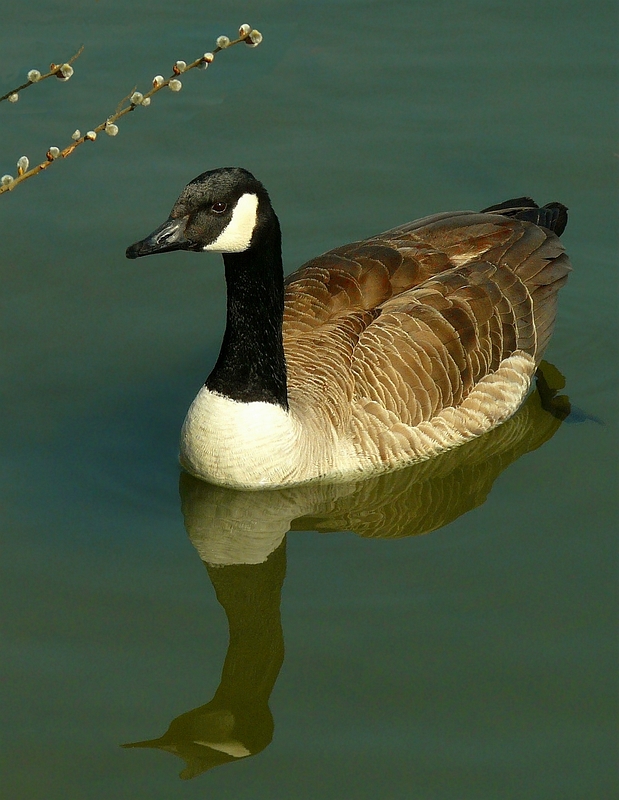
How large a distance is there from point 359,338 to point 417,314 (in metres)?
0.41

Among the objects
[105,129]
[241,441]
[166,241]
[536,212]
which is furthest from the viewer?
[536,212]

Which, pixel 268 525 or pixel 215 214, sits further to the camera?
pixel 268 525

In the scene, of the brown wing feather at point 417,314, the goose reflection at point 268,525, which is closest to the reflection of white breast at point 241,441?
the goose reflection at point 268,525

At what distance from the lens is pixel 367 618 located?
6.60m

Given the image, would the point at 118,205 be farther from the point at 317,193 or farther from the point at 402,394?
the point at 402,394

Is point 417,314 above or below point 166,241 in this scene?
below

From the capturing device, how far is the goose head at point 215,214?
6.41 meters

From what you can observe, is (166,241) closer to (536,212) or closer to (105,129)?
(105,129)

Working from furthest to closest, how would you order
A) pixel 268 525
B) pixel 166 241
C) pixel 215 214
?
pixel 268 525 < pixel 215 214 < pixel 166 241

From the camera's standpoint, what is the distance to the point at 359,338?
301 inches

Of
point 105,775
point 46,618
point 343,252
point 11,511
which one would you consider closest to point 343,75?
point 343,252

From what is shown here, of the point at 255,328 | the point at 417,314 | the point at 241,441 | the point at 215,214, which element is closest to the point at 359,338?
the point at 417,314

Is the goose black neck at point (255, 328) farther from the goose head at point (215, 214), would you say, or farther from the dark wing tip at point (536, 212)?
the dark wing tip at point (536, 212)

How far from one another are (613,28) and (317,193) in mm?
3608
